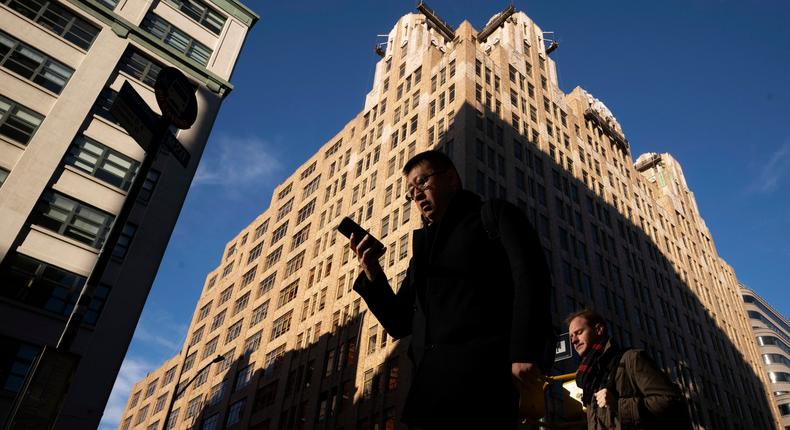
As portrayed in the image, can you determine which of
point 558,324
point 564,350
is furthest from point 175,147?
point 558,324

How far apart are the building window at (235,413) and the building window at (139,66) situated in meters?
35.8

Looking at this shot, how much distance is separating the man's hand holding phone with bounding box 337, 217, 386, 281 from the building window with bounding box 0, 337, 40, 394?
19.2 meters

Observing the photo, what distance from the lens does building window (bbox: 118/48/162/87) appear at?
26188 mm

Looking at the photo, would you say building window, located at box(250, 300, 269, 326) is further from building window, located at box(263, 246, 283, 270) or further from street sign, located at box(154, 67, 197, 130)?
street sign, located at box(154, 67, 197, 130)

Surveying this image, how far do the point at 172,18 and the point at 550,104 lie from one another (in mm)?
42529

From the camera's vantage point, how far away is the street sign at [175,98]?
893 centimetres

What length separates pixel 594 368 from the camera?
15.8 ft

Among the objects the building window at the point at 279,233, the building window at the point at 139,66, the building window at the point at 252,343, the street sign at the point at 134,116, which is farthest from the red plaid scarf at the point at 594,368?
the building window at the point at 279,233

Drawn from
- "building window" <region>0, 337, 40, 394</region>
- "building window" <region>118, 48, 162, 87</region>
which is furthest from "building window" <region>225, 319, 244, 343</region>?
"building window" <region>0, 337, 40, 394</region>

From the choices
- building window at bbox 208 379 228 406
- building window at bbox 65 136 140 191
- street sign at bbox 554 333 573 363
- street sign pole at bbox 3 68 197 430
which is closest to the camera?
street sign pole at bbox 3 68 197 430

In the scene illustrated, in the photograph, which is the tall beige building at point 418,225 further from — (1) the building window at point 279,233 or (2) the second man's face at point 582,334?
(2) the second man's face at point 582,334

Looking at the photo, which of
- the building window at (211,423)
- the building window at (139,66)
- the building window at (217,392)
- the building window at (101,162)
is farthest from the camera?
the building window at (217,392)

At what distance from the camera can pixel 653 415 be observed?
13.4ft

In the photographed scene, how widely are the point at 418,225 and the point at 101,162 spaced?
924 inches
